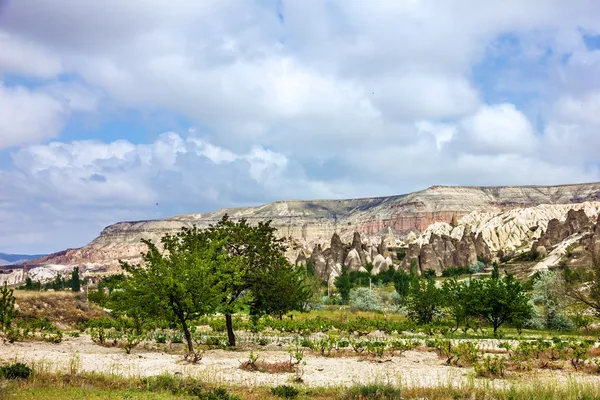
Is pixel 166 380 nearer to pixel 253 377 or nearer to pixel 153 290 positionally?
pixel 253 377

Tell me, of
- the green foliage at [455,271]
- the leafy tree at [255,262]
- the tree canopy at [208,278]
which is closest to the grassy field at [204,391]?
the tree canopy at [208,278]

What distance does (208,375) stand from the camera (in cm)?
2105

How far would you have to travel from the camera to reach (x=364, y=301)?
3211 inches

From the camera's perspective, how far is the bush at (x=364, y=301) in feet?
258

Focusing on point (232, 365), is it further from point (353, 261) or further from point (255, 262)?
point (353, 261)

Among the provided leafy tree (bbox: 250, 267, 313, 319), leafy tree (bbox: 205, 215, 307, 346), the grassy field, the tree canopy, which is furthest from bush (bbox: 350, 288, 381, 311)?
the grassy field

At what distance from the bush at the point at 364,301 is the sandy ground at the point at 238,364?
4857 cm

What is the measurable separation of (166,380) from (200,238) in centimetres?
1459

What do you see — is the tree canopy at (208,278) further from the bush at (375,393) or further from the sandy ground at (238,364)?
the bush at (375,393)

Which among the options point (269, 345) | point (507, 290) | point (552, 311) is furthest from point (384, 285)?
point (269, 345)

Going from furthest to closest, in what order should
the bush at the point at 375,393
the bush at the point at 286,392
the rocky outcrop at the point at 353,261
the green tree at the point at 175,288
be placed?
the rocky outcrop at the point at 353,261
the green tree at the point at 175,288
the bush at the point at 286,392
the bush at the point at 375,393

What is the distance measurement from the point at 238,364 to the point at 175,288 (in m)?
5.01

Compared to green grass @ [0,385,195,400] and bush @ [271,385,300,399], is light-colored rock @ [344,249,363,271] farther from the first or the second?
green grass @ [0,385,195,400]

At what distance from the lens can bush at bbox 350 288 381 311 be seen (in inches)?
3100
